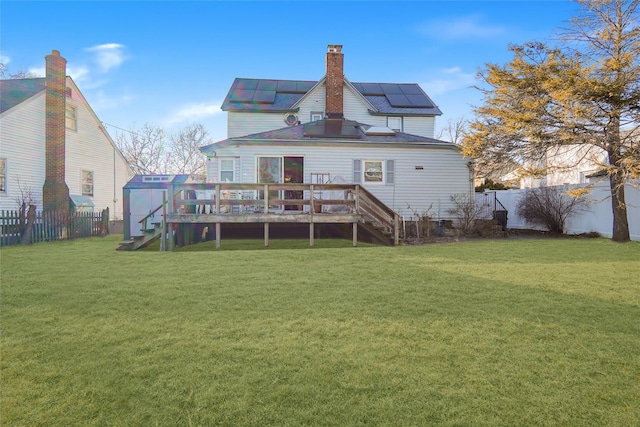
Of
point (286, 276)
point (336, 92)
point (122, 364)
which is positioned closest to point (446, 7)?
point (336, 92)

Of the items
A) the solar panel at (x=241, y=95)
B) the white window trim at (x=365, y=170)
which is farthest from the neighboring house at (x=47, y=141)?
the white window trim at (x=365, y=170)

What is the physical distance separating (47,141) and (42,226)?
7203 mm

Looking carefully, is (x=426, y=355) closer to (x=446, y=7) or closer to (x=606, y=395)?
(x=606, y=395)

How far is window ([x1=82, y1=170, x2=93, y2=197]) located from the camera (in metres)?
20.6

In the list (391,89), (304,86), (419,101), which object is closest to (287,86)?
(304,86)

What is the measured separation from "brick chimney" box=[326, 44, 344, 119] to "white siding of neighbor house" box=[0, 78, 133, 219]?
534 inches

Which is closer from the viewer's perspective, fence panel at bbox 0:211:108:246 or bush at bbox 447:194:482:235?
fence panel at bbox 0:211:108:246

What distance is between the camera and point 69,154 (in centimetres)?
1939

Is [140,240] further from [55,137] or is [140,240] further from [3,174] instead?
[55,137]

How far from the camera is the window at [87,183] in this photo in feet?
67.5

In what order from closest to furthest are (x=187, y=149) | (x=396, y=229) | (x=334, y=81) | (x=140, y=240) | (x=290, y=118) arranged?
1. (x=140, y=240)
2. (x=396, y=229)
3. (x=334, y=81)
4. (x=290, y=118)
5. (x=187, y=149)

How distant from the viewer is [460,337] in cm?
342

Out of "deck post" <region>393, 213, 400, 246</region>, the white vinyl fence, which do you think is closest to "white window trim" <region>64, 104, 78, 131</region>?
"deck post" <region>393, 213, 400, 246</region>

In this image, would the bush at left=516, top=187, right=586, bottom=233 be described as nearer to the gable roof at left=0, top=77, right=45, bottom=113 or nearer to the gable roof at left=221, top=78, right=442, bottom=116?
the gable roof at left=221, top=78, right=442, bottom=116
